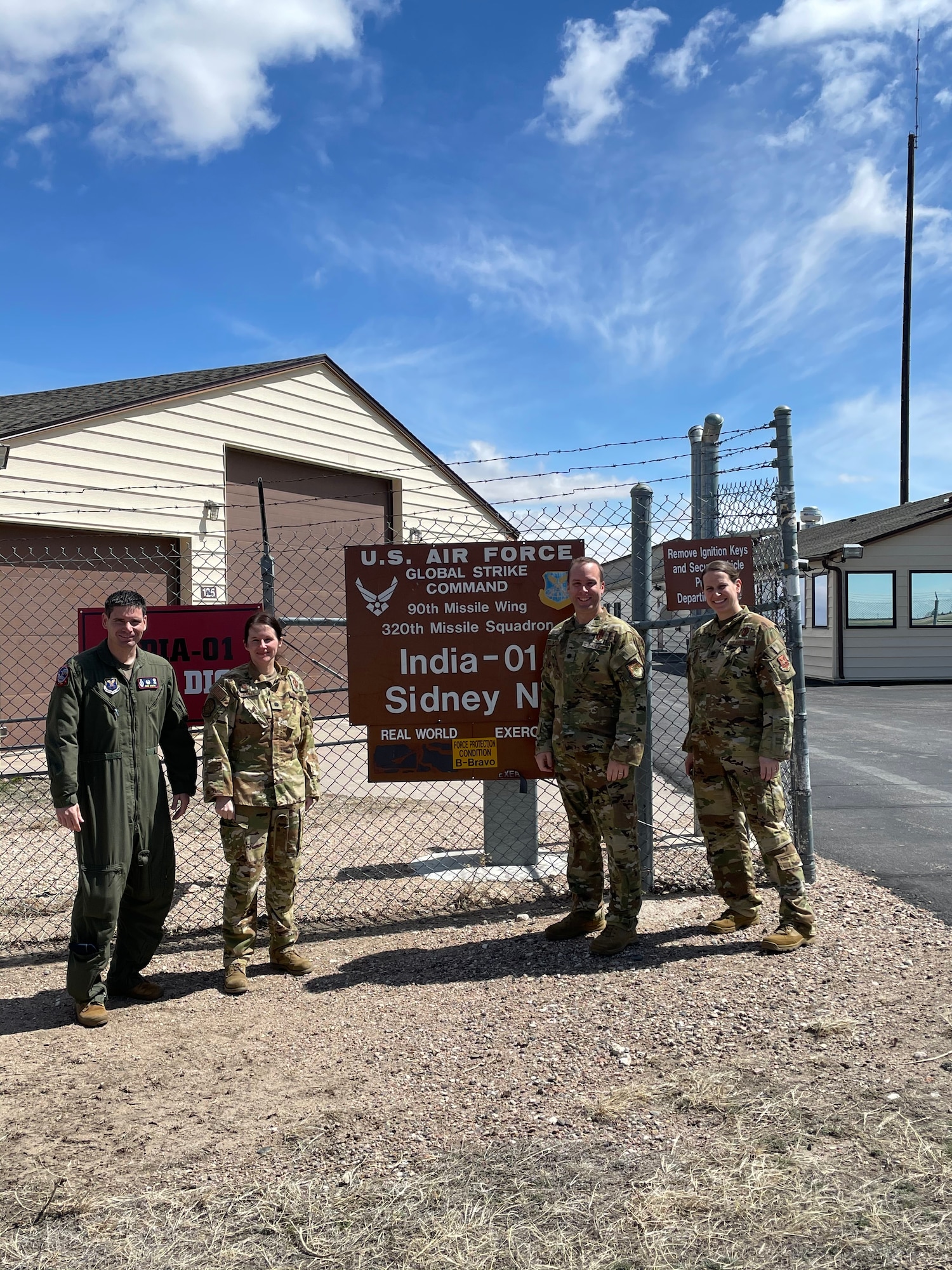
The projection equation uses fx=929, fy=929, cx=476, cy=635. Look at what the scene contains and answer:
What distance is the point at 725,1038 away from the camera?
3607 millimetres

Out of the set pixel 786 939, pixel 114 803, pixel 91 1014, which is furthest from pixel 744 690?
pixel 91 1014

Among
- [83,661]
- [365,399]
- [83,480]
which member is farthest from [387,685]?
[365,399]

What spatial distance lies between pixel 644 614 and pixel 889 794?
A: 456 cm

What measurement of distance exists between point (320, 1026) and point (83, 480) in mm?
8202

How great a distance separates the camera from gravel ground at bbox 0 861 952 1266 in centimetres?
288

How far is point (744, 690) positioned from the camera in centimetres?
452

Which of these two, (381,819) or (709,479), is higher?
(709,479)

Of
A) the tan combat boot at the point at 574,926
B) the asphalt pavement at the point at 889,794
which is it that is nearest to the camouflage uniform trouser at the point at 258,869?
the tan combat boot at the point at 574,926

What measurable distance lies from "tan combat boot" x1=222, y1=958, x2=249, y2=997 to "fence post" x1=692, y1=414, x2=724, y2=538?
4.16m

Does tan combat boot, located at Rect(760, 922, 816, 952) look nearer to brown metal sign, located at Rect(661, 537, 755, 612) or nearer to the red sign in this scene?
brown metal sign, located at Rect(661, 537, 755, 612)

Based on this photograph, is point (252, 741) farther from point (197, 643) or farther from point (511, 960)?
point (511, 960)

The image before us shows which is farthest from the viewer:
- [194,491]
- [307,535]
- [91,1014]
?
[307,535]

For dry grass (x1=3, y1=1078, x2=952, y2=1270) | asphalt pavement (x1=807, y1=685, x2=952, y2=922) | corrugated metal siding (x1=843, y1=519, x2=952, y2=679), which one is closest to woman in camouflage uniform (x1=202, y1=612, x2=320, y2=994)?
dry grass (x1=3, y1=1078, x2=952, y2=1270)

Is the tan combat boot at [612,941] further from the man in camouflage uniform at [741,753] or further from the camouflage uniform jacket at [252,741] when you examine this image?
the camouflage uniform jacket at [252,741]
